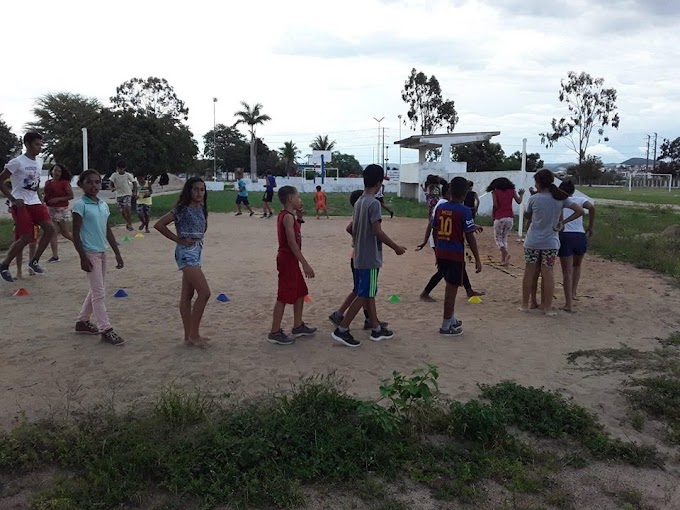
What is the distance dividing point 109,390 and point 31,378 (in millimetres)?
733

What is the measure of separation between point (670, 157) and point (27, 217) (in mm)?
113052

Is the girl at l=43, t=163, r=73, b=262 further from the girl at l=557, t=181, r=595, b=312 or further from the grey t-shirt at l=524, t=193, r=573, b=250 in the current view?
the girl at l=557, t=181, r=595, b=312

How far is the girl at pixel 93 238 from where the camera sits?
5.23m

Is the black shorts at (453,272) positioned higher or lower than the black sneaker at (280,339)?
higher

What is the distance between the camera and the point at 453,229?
5.92m

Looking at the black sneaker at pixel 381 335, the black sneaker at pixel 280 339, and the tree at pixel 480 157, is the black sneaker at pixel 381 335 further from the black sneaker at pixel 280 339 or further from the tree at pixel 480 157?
the tree at pixel 480 157

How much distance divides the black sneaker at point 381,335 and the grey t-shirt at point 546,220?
7.33 feet

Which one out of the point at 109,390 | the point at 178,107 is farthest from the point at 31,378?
the point at 178,107

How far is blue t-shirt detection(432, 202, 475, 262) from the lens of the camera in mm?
5883

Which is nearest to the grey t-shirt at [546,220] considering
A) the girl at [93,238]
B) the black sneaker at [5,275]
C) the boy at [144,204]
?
the girl at [93,238]

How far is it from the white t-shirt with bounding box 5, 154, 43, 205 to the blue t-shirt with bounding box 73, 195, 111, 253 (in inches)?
123

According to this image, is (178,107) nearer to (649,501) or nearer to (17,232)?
(17,232)

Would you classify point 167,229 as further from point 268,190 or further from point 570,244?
point 268,190

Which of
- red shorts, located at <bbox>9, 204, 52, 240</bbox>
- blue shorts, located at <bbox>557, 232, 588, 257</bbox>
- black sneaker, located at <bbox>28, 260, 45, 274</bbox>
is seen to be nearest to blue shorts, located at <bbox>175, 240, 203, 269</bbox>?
red shorts, located at <bbox>9, 204, 52, 240</bbox>
